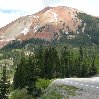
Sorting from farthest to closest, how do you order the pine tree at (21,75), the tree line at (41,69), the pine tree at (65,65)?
1. the pine tree at (65,65)
2. the pine tree at (21,75)
3. the tree line at (41,69)

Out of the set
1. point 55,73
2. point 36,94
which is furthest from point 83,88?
point 55,73

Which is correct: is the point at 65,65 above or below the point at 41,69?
above

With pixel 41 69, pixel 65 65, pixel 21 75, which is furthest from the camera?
pixel 65 65

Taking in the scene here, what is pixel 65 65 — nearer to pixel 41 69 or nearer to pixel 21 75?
pixel 41 69

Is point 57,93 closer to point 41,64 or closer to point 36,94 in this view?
point 36,94

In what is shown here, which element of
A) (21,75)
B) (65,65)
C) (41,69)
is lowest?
(21,75)

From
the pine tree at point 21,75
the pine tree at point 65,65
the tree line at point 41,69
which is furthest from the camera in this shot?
the pine tree at point 65,65

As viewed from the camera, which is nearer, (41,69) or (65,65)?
(41,69)

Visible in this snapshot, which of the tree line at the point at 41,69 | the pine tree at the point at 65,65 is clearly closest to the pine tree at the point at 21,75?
the tree line at the point at 41,69

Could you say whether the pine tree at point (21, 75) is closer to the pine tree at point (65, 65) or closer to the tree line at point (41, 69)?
the tree line at point (41, 69)

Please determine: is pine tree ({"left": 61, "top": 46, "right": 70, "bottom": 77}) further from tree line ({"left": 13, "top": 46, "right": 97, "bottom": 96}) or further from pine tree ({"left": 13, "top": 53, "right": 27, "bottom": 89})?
pine tree ({"left": 13, "top": 53, "right": 27, "bottom": 89})

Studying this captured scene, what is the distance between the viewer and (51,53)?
17262cm

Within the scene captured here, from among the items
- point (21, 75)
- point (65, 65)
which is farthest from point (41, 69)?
point (65, 65)

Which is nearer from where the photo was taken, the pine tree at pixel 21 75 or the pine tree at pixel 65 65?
the pine tree at pixel 21 75
